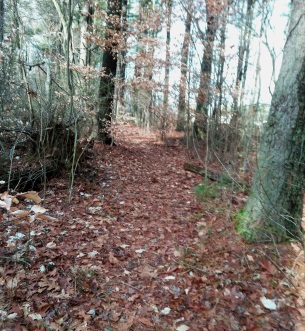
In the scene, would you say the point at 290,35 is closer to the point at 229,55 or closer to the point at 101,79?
the point at 229,55

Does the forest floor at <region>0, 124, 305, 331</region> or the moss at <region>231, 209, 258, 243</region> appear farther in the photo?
the moss at <region>231, 209, 258, 243</region>

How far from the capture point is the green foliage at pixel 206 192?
5.00 metres

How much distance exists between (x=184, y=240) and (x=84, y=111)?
412 cm

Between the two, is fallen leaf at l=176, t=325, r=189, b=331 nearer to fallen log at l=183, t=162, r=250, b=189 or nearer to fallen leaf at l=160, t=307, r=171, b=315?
fallen leaf at l=160, t=307, r=171, b=315

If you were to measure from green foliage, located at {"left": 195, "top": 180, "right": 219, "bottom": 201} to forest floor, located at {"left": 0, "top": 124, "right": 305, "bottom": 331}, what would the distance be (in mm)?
171

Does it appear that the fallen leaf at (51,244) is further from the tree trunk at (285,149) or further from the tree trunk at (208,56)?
the tree trunk at (208,56)

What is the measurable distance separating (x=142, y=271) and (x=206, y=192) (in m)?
2.44

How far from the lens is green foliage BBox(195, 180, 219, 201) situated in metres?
5.00

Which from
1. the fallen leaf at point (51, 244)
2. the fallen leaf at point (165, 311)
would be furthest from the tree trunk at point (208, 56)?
the fallen leaf at point (165, 311)

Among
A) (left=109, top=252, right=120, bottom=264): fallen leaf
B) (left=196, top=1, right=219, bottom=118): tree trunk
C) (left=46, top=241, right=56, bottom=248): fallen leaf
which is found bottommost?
(left=109, top=252, right=120, bottom=264): fallen leaf

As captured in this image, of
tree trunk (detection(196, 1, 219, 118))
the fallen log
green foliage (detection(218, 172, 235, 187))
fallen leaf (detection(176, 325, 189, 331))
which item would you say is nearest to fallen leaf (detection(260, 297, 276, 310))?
fallen leaf (detection(176, 325, 189, 331))

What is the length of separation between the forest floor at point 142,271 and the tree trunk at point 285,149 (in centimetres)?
32

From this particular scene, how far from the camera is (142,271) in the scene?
307 centimetres

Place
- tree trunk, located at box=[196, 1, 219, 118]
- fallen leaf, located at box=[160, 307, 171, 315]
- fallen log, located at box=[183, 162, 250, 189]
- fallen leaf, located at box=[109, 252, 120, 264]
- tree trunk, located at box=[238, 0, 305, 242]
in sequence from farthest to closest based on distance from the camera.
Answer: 1. tree trunk, located at box=[196, 1, 219, 118]
2. fallen log, located at box=[183, 162, 250, 189]
3. fallen leaf, located at box=[109, 252, 120, 264]
4. tree trunk, located at box=[238, 0, 305, 242]
5. fallen leaf, located at box=[160, 307, 171, 315]
